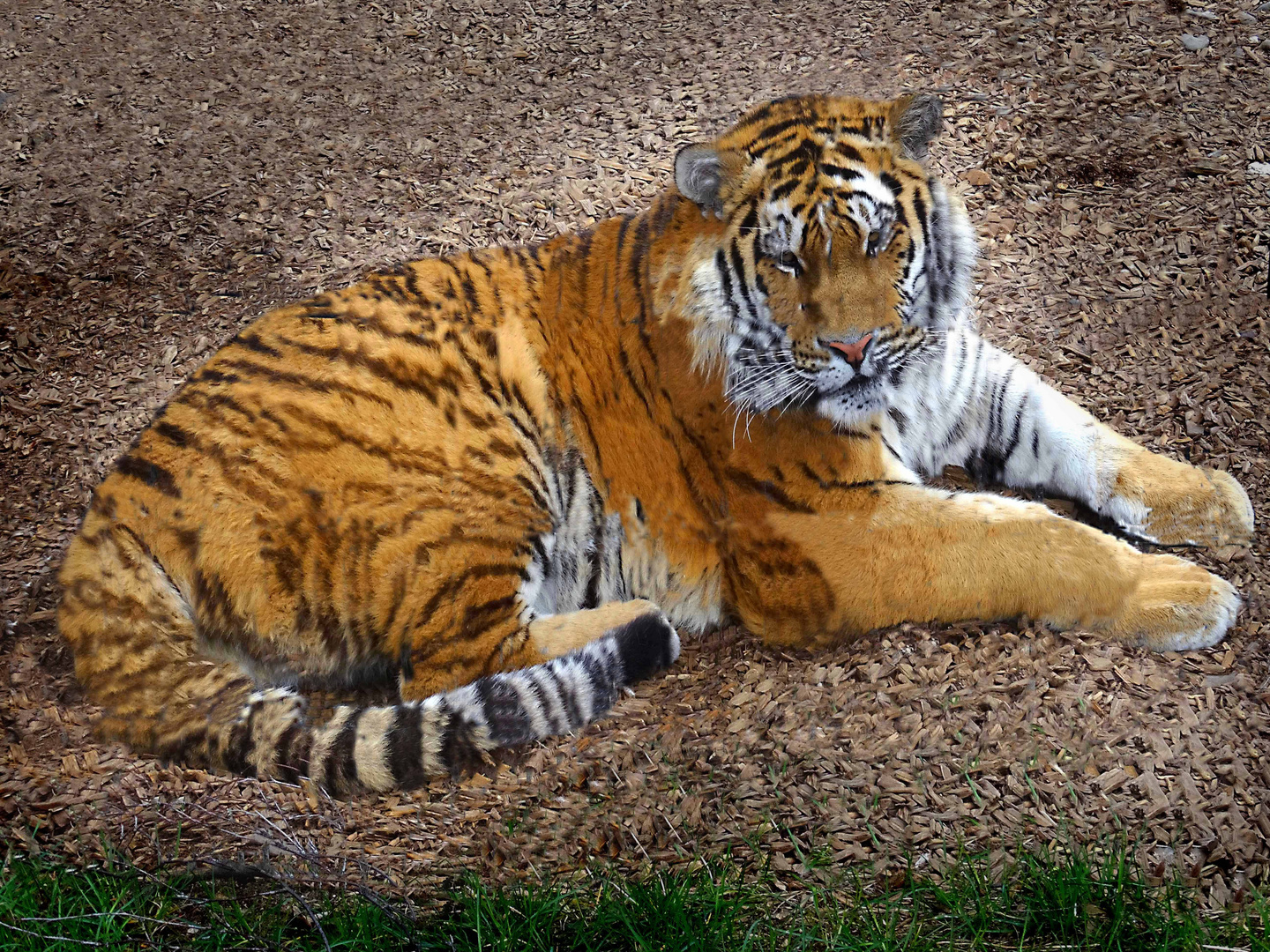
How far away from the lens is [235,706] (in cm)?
300

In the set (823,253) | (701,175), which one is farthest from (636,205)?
(823,253)

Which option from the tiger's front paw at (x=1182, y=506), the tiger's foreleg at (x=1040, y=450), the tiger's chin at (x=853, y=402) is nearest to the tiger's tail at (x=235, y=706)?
the tiger's chin at (x=853, y=402)

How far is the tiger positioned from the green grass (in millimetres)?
435

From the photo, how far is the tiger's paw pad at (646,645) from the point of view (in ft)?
10.8

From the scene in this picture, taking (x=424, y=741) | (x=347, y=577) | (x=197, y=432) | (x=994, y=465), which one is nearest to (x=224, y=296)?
(x=197, y=432)

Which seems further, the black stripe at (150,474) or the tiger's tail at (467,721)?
the black stripe at (150,474)

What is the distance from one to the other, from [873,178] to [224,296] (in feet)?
11.0

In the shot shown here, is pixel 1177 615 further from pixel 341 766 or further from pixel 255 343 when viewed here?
pixel 255 343

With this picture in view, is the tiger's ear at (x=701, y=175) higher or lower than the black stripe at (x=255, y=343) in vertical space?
higher

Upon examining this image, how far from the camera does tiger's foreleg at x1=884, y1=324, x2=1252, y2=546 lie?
11.5ft

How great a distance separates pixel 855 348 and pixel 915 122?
766 millimetres

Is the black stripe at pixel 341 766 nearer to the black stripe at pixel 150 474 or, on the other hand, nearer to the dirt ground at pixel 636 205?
the dirt ground at pixel 636 205

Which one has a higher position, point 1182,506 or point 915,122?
point 915,122

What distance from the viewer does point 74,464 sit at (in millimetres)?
4453
